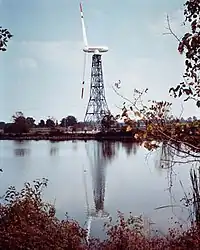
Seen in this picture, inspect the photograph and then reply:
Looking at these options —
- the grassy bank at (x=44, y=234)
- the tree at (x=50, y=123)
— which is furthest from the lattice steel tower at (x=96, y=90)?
the grassy bank at (x=44, y=234)

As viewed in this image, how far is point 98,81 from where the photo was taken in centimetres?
2497


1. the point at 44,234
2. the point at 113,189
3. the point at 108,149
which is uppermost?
the point at 44,234

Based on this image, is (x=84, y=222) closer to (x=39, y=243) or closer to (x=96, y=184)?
(x=39, y=243)

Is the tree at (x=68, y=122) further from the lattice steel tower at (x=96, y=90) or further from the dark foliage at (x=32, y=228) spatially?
the dark foliage at (x=32, y=228)

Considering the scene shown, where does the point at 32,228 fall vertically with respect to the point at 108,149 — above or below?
above

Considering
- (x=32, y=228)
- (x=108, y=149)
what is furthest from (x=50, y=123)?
(x=32, y=228)

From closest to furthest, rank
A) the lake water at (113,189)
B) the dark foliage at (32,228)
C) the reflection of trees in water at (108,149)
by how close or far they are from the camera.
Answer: the dark foliage at (32,228) < the lake water at (113,189) < the reflection of trees in water at (108,149)

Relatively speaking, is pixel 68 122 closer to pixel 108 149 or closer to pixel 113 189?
pixel 108 149

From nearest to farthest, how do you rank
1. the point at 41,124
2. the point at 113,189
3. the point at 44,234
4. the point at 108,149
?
1. the point at 44,234
2. the point at 113,189
3. the point at 108,149
4. the point at 41,124

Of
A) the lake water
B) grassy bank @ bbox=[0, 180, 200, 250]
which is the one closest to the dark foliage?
grassy bank @ bbox=[0, 180, 200, 250]

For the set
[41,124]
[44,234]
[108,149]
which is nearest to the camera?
[44,234]

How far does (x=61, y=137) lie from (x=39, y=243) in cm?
2151

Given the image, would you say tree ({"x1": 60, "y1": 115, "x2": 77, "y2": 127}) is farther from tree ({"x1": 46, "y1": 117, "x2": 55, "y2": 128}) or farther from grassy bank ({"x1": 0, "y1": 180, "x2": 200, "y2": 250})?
grassy bank ({"x1": 0, "y1": 180, "x2": 200, "y2": 250})

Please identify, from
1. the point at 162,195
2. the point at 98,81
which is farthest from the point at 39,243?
the point at 98,81
